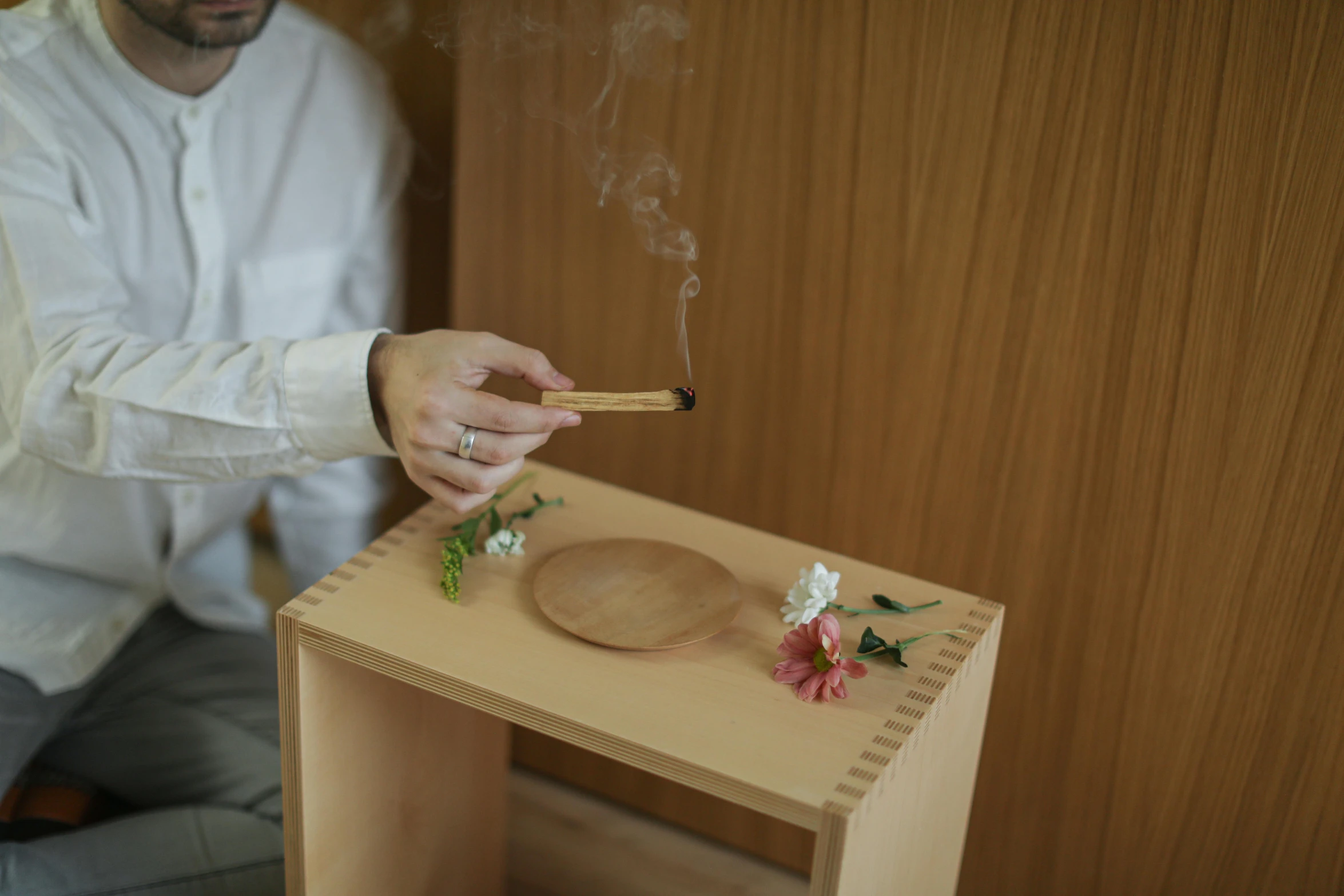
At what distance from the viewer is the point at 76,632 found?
132cm

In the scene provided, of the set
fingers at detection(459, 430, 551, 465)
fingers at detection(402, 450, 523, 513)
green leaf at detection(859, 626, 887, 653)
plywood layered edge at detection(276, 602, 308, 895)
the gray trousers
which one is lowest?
the gray trousers

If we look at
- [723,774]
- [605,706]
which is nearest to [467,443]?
[605,706]

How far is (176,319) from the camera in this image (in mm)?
1312

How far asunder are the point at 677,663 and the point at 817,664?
12cm

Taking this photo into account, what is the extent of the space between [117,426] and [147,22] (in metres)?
0.46

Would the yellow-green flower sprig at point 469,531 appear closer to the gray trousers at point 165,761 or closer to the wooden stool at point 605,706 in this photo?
the wooden stool at point 605,706

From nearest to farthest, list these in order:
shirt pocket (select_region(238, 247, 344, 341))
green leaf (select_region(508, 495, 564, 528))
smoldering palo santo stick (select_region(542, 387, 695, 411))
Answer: smoldering palo santo stick (select_region(542, 387, 695, 411)), green leaf (select_region(508, 495, 564, 528)), shirt pocket (select_region(238, 247, 344, 341))

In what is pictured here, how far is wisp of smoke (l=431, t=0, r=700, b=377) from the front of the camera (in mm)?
1220

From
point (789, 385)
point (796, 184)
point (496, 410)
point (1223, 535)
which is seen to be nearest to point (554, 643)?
point (496, 410)

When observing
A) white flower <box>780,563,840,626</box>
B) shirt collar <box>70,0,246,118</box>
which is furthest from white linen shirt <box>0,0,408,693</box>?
white flower <box>780,563,840,626</box>

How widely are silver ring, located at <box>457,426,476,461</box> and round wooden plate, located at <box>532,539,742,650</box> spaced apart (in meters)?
0.14

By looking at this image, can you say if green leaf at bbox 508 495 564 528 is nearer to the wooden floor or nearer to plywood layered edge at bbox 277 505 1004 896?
plywood layered edge at bbox 277 505 1004 896

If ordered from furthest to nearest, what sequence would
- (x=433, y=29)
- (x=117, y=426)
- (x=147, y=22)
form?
(x=433, y=29) → (x=147, y=22) → (x=117, y=426)

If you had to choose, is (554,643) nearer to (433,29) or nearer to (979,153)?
(979,153)
